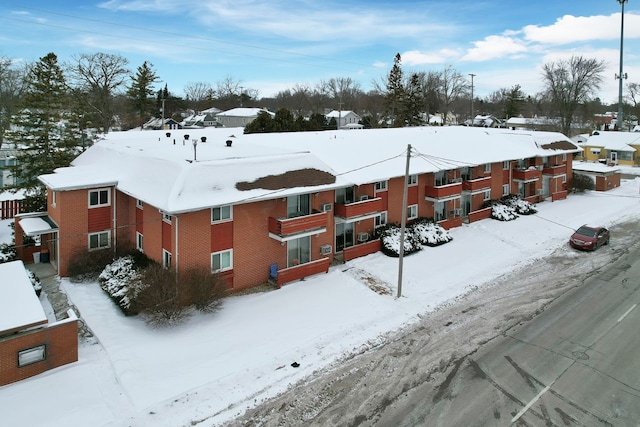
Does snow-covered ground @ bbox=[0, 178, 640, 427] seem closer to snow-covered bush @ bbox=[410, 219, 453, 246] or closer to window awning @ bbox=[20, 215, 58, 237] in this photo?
snow-covered bush @ bbox=[410, 219, 453, 246]

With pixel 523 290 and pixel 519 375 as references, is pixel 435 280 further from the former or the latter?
pixel 519 375

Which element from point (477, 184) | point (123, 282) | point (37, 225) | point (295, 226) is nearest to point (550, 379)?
point (295, 226)

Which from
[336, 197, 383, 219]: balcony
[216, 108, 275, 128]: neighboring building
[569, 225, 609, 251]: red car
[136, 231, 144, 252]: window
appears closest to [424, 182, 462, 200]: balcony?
[336, 197, 383, 219]: balcony

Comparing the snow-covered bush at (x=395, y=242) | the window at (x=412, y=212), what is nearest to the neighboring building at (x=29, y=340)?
the snow-covered bush at (x=395, y=242)

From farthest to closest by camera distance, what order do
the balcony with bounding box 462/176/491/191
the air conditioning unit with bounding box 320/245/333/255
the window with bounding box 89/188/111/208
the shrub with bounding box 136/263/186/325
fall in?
the balcony with bounding box 462/176/491/191, the air conditioning unit with bounding box 320/245/333/255, the window with bounding box 89/188/111/208, the shrub with bounding box 136/263/186/325

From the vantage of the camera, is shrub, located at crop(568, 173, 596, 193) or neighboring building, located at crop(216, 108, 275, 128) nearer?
shrub, located at crop(568, 173, 596, 193)

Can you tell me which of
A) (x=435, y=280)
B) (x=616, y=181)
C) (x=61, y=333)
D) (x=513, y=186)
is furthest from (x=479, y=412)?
(x=616, y=181)

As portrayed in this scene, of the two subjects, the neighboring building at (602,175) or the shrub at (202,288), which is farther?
the neighboring building at (602,175)

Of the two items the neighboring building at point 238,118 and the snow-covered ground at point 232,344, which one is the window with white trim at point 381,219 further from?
the neighboring building at point 238,118
